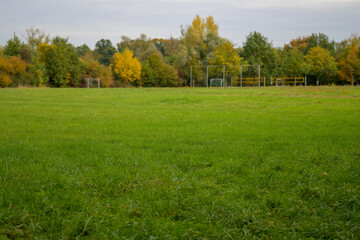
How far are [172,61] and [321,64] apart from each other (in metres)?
26.7

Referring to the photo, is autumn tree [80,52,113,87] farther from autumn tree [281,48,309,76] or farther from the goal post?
autumn tree [281,48,309,76]

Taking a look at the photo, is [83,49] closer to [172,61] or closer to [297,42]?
[172,61]

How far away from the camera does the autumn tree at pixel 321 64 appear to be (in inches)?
2020

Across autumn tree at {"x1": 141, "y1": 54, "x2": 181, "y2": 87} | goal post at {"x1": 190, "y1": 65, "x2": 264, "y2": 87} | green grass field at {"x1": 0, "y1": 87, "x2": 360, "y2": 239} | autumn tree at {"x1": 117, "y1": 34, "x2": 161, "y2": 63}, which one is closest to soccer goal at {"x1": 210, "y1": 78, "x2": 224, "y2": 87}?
goal post at {"x1": 190, "y1": 65, "x2": 264, "y2": 87}

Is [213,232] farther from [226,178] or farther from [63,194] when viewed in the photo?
[63,194]

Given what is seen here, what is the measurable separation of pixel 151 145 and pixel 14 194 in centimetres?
275

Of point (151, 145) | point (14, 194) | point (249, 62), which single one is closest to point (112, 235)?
point (14, 194)

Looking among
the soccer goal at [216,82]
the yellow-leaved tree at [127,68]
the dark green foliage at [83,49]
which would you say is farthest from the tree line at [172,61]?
the dark green foliage at [83,49]

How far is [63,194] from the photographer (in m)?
3.50

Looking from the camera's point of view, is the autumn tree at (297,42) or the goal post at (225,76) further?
the autumn tree at (297,42)

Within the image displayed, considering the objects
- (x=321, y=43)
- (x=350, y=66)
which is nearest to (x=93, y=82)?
(x=350, y=66)

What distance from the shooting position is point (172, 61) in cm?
6369

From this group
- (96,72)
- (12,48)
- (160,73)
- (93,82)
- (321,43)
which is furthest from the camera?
(321,43)

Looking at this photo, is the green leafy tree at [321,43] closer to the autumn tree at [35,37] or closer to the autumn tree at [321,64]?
the autumn tree at [321,64]
